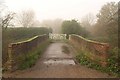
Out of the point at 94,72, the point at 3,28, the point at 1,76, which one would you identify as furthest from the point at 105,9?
the point at 1,76

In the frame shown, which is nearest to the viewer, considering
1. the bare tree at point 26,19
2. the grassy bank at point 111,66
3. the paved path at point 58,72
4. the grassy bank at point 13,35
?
the paved path at point 58,72

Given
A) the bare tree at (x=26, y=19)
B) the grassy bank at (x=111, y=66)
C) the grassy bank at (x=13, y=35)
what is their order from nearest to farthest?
the grassy bank at (x=111, y=66), the grassy bank at (x=13, y=35), the bare tree at (x=26, y=19)

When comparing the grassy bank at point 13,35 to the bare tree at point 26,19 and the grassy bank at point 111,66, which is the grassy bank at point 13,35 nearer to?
the grassy bank at point 111,66

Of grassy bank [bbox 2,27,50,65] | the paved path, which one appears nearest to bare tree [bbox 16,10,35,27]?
grassy bank [bbox 2,27,50,65]

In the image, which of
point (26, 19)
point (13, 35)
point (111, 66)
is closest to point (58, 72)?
point (111, 66)

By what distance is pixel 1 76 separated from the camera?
27.8 feet

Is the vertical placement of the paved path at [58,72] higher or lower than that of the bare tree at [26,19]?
lower

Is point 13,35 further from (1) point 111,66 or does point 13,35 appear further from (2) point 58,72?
(1) point 111,66

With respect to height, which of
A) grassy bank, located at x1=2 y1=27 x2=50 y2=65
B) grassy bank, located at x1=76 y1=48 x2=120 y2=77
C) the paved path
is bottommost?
the paved path

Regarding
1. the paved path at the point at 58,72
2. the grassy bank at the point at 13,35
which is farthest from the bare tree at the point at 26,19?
the paved path at the point at 58,72

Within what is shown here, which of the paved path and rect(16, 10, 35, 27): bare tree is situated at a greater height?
rect(16, 10, 35, 27): bare tree

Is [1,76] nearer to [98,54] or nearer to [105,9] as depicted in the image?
[98,54]

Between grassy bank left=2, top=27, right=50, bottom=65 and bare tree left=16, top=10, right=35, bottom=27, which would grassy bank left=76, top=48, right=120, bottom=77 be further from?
bare tree left=16, top=10, right=35, bottom=27

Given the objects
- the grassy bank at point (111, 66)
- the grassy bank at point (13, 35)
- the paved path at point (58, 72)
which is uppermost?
the grassy bank at point (13, 35)
